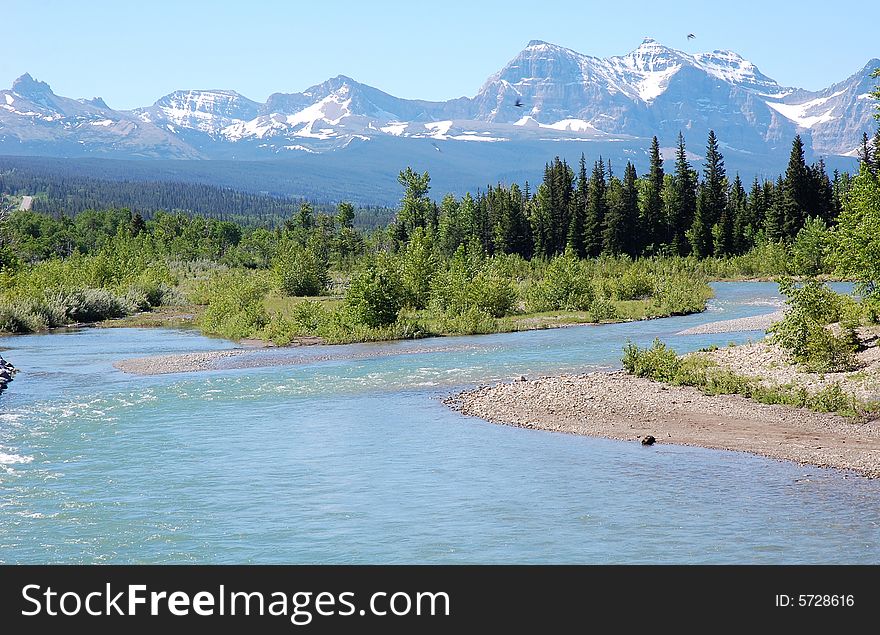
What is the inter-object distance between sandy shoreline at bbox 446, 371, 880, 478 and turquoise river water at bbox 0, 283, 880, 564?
79cm

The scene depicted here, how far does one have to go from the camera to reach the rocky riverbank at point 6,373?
38487 millimetres

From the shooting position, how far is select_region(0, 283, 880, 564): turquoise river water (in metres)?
18.0

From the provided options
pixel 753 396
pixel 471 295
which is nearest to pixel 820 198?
pixel 471 295

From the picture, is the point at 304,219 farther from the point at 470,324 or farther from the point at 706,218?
the point at 470,324

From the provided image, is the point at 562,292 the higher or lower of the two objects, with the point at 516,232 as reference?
higher

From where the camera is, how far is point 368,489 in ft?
73.3

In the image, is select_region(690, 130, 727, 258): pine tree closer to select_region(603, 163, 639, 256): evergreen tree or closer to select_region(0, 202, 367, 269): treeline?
select_region(603, 163, 639, 256): evergreen tree

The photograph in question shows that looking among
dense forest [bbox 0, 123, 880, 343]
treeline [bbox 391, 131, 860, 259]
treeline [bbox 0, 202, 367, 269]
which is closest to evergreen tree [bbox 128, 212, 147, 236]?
treeline [bbox 0, 202, 367, 269]

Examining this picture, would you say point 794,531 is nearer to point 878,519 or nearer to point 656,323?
point 878,519

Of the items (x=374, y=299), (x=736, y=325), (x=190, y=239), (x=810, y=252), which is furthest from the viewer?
(x=190, y=239)

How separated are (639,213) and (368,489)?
121252 millimetres

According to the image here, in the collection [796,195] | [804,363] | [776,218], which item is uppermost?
[796,195]

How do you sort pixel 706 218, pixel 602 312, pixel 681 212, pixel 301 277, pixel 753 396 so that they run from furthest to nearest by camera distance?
pixel 681 212
pixel 706 218
pixel 301 277
pixel 602 312
pixel 753 396
